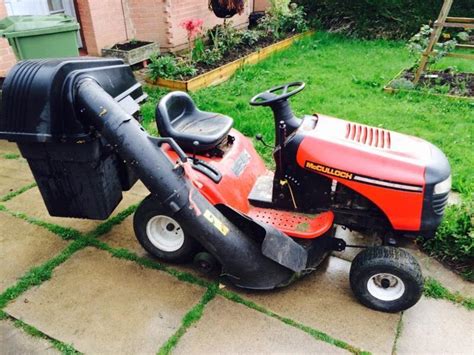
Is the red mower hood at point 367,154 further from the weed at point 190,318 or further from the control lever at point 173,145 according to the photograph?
the weed at point 190,318

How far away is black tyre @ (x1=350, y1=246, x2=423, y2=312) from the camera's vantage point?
244cm

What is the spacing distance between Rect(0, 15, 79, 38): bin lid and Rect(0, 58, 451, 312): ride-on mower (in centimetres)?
164

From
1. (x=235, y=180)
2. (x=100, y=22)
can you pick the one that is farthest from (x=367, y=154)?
(x=100, y=22)

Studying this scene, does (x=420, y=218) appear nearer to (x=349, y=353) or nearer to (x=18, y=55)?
(x=349, y=353)

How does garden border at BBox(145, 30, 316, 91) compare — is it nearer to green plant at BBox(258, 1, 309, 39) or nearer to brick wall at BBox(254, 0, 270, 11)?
green plant at BBox(258, 1, 309, 39)

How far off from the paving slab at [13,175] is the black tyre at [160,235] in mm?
1716

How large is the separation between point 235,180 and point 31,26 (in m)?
2.85

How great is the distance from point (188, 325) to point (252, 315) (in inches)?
15.2

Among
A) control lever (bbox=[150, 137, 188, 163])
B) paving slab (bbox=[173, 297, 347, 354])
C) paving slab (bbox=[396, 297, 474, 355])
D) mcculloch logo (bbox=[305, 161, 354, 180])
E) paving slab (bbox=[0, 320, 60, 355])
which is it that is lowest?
paving slab (bbox=[396, 297, 474, 355])

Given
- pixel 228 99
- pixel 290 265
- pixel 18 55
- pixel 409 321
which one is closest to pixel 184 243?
pixel 290 265

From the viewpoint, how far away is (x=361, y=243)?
3.17 meters

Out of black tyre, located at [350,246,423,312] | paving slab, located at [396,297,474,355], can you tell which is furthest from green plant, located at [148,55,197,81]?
paving slab, located at [396,297,474,355]

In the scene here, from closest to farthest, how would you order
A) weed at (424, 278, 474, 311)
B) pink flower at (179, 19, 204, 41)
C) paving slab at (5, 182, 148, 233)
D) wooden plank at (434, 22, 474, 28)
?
weed at (424, 278, 474, 311) → paving slab at (5, 182, 148, 233) → wooden plank at (434, 22, 474, 28) → pink flower at (179, 19, 204, 41)

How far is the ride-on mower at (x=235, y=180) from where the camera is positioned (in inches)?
94.7
